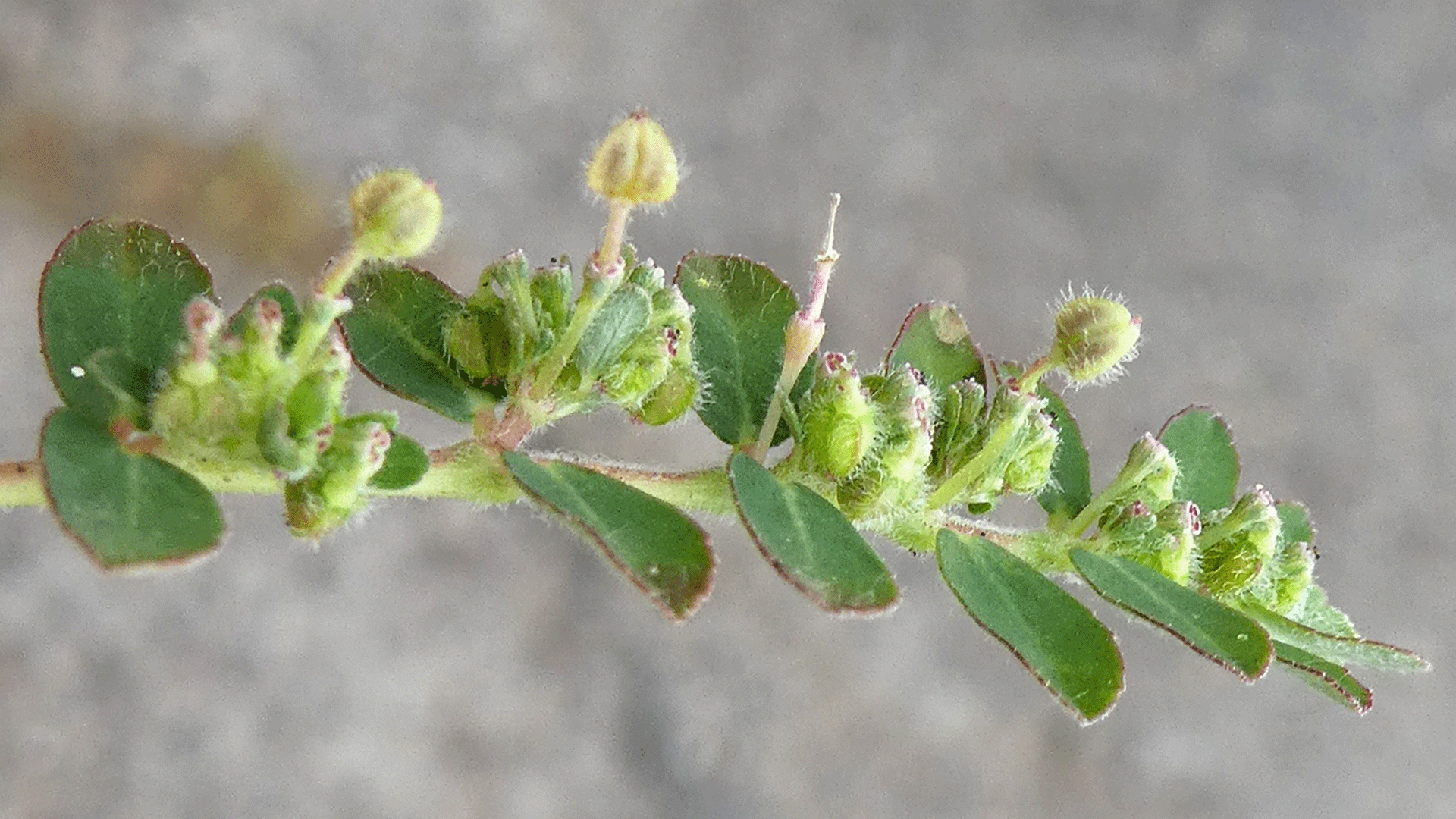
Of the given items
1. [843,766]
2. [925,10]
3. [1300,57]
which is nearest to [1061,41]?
[925,10]

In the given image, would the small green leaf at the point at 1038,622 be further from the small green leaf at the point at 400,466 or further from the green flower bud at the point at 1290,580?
the small green leaf at the point at 400,466

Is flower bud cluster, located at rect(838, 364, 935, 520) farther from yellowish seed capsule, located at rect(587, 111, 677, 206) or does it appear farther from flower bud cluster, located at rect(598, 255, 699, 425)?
yellowish seed capsule, located at rect(587, 111, 677, 206)

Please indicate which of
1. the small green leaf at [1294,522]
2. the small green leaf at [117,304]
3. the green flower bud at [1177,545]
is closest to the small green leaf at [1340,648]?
the green flower bud at [1177,545]

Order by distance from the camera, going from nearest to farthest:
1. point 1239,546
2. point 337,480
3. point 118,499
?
point 118,499 < point 337,480 < point 1239,546

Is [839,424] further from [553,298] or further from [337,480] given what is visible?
[337,480]

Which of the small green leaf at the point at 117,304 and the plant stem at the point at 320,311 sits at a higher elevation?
the plant stem at the point at 320,311

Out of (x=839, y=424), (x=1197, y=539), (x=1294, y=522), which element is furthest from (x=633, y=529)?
(x=1294, y=522)
